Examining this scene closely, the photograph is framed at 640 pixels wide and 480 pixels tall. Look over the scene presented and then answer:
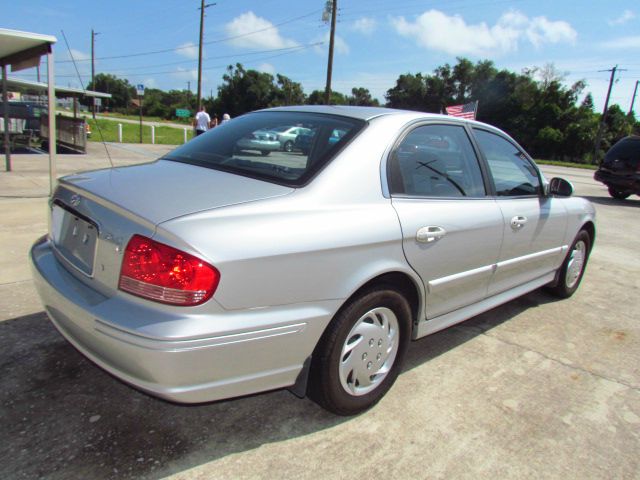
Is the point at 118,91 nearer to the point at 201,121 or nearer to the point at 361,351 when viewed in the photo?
the point at 201,121

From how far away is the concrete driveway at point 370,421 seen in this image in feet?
6.98

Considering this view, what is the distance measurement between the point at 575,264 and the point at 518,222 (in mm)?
1587

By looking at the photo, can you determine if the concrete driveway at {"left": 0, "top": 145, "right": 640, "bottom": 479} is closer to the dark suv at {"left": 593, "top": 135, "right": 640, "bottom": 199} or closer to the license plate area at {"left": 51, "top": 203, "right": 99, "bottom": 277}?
the license plate area at {"left": 51, "top": 203, "right": 99, "bottom": 277}

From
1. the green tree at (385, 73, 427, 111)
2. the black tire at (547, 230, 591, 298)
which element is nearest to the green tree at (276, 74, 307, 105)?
the green tree at (385, 73, 427, 111)

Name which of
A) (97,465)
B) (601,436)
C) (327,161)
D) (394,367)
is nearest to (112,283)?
(97,465)

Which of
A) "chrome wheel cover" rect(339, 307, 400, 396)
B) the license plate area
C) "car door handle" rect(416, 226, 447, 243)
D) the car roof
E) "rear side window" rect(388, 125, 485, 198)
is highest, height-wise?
the car roof

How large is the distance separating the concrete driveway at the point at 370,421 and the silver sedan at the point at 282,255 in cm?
26

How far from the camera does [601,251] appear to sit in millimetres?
6703

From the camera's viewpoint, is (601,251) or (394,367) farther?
(601,251)

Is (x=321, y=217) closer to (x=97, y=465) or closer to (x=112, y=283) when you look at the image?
(x=112, y=283)

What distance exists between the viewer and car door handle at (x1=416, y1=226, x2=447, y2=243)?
2559 mm

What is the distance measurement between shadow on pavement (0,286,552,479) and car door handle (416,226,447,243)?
1031mm

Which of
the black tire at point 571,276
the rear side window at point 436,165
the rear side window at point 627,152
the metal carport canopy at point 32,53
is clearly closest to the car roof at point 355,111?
the rear side window at point 436,165

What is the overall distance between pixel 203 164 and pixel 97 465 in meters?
1.51
